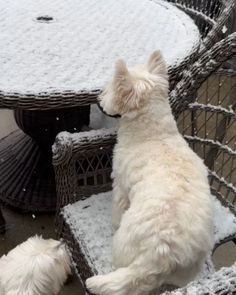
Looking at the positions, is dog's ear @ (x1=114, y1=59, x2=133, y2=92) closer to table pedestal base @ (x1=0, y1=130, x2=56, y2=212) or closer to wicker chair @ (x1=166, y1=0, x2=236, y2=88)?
wicker chair @ (x1=166, y1=0, x2=236, y2=88)

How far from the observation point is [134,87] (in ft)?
4.38

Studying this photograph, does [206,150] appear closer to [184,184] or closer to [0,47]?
[184,184]

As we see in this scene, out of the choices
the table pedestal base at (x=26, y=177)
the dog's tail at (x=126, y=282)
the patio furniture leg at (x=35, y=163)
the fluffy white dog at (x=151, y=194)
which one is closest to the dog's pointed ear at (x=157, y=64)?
the fluffy white dog at (x=151, y=194)

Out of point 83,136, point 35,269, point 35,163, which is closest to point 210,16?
point 35,163

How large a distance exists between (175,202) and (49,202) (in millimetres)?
1278

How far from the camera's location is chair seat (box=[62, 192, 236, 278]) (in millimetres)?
1377

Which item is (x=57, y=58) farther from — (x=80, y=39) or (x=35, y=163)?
(x=35, y=163)

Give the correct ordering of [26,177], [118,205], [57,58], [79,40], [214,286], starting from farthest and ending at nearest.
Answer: [26,177] < [79,40] < [57,58] < [118,205] < [214,286]

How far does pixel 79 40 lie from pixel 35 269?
3.33 feet

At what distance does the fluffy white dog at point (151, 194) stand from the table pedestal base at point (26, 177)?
0.94 m

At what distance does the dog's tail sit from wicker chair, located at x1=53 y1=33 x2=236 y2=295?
0.71 feet

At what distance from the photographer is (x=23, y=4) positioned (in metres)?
2.30

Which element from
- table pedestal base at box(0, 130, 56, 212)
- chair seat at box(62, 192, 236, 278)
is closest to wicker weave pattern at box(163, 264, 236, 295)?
chair seat at box(62, 192, 236, 278)

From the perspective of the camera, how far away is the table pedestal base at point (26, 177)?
91.7 inches
